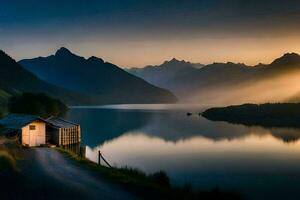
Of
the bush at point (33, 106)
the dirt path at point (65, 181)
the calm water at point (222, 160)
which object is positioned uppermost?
the bush at point (33, 106)

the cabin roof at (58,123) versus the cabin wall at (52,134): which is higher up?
the cabin roof at (58,123)

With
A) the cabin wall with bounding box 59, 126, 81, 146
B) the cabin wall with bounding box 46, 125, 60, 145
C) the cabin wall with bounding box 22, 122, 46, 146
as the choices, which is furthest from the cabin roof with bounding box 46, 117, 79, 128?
the cabin wall with bounding box 22, 122, 46, 146

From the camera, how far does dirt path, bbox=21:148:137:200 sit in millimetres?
29562

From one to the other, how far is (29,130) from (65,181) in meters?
30.3

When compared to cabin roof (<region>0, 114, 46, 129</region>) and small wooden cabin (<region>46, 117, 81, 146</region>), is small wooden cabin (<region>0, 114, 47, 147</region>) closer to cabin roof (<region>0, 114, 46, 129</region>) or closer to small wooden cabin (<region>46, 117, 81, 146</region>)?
cabin roof (<region>0, 114, 46, 129</region>)

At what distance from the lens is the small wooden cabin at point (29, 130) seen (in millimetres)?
61750

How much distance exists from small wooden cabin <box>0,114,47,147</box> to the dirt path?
46.3 ft

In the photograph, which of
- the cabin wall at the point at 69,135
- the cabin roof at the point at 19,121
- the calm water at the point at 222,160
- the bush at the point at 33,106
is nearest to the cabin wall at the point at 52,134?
the cabin wall at the point at 69,135

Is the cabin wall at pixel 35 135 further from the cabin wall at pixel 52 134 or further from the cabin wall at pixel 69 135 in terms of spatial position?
the cabin wall at pixel 69 135

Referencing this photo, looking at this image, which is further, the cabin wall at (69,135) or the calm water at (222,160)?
the cabin wall at (69,135)

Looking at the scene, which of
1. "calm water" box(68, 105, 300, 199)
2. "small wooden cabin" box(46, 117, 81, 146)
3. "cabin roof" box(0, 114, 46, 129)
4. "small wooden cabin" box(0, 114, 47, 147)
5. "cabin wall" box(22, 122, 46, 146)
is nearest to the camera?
"calm water" box(68, 105, 300, 199)

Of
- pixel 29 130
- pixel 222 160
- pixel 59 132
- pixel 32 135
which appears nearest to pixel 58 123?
pixel 59 132

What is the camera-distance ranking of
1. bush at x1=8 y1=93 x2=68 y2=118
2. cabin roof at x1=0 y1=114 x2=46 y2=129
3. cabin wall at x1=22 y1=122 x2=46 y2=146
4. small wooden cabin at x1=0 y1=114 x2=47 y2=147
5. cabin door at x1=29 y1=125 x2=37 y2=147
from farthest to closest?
1. bush at x1=8 y1=93 x2=68 y2=118
2. cabin roof at x1=0 y1=114 x2=46 y2=129
3. cabin door at x1=29 y1=125 x2=37 y2=147
4. cabin wall at x1=22 y1=122 x2=46 y2=146
5. small wooden cabin at x1=0 y1=114 x2=47 y2=147

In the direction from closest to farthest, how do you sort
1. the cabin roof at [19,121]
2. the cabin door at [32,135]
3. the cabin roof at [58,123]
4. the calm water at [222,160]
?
the calm water at [222,160]
the cabin door at [32,135]
the cabin roof at [19,121]
the cabin roof at [58,123]
